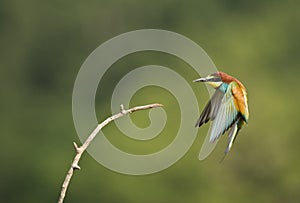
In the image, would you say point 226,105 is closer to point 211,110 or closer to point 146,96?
point 211,110

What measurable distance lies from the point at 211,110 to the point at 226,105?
0.04 meters

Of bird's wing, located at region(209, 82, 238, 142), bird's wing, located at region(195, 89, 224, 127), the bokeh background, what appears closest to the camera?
bird's wing, located at region(209, 82, 238, 142)

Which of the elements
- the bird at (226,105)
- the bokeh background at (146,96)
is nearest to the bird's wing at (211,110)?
the bird at (226,105)

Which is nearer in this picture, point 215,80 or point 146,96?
point 215,80

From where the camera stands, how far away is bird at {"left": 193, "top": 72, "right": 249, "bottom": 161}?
229 centimetres

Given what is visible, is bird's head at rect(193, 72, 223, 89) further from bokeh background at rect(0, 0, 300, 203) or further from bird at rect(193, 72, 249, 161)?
bokeh background at rect(0, 0, 300, 203)

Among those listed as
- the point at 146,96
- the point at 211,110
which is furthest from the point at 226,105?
the point at 146,96

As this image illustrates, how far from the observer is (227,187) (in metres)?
8.92

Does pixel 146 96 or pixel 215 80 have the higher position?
pixel 146 96

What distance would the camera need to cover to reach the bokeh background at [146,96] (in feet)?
29.2

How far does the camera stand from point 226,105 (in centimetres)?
233

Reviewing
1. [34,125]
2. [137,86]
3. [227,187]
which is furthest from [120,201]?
[34,125]

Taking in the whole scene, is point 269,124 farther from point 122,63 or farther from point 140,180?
point 122,63

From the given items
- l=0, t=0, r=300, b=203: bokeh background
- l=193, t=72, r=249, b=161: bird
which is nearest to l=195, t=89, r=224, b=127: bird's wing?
l=193, t=72, r=249, b=161: bird
